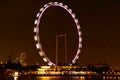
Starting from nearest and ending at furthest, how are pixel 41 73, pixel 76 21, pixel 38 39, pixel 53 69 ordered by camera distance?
pixel 38 39 → pixel 76 21 → pixel 53 69 → pixel 41 73

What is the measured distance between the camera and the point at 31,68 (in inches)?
5015

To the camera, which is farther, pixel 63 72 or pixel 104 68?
pixel 104 68

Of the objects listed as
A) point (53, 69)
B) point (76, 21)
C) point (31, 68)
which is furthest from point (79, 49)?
point (31, 68)

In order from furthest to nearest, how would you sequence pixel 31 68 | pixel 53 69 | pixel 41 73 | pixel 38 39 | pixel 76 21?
pixel 31 68
pixel 41 73
pixel 53 69
pixel 76 21
pixel 38 39

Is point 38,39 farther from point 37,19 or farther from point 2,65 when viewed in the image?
point 2,65

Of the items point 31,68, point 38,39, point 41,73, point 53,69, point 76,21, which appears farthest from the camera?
point 31,68

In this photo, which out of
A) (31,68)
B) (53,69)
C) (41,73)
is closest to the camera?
(53,69)

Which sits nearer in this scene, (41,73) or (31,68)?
(41,73)

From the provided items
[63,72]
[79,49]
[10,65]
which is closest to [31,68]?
[10,65]

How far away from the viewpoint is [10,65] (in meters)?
121

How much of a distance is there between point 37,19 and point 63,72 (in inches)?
1635

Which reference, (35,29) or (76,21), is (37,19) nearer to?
(35,29)

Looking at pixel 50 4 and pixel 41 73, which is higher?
pixel 50 4

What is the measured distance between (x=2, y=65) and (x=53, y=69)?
48.9 ft
